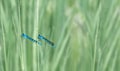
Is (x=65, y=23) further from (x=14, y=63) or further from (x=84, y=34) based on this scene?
(x=14, y=63)

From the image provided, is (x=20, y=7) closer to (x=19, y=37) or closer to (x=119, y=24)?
(x=19, y=37)

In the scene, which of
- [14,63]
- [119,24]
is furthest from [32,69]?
[119,24]

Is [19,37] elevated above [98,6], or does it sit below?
below

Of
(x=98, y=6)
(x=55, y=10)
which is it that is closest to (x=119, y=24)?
(x=98, y=6)

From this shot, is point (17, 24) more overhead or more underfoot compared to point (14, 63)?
more overhead

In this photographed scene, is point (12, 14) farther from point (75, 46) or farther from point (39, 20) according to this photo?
point (75, 46)

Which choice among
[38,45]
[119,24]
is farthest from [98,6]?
[38,45]
